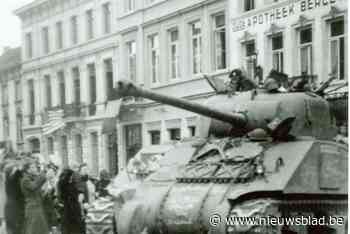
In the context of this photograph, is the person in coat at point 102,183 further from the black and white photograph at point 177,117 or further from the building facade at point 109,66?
the building facade at point 109,66

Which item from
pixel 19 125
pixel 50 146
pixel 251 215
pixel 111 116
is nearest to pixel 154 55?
pixel 111 116

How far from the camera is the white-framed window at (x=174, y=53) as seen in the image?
2567 cm

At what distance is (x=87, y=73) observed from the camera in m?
27.7

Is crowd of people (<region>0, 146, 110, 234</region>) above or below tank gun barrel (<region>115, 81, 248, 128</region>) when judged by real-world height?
below

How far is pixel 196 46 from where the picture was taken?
995 inches

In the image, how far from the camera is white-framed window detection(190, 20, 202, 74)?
974 inches

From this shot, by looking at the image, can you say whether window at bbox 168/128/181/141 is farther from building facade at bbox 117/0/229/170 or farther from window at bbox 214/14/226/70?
window at bbox 214/14/226/70

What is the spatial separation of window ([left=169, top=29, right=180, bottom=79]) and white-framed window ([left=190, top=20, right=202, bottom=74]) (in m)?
0.57

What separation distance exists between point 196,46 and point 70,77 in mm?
5043

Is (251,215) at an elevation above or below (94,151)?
above

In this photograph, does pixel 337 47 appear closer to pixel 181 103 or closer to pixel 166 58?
pixel 166 58

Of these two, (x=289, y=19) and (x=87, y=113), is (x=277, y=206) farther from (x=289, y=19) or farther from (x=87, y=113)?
(x=87, y=113)

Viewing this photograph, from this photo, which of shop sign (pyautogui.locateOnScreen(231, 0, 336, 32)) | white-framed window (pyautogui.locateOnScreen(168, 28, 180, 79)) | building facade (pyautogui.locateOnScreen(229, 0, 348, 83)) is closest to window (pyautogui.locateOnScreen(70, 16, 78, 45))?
white-framed window (pyautogui.locateOnScreen(168, 28, 180, 79))

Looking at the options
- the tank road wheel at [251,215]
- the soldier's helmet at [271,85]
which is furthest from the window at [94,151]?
the tank road wheel at [251,215]
